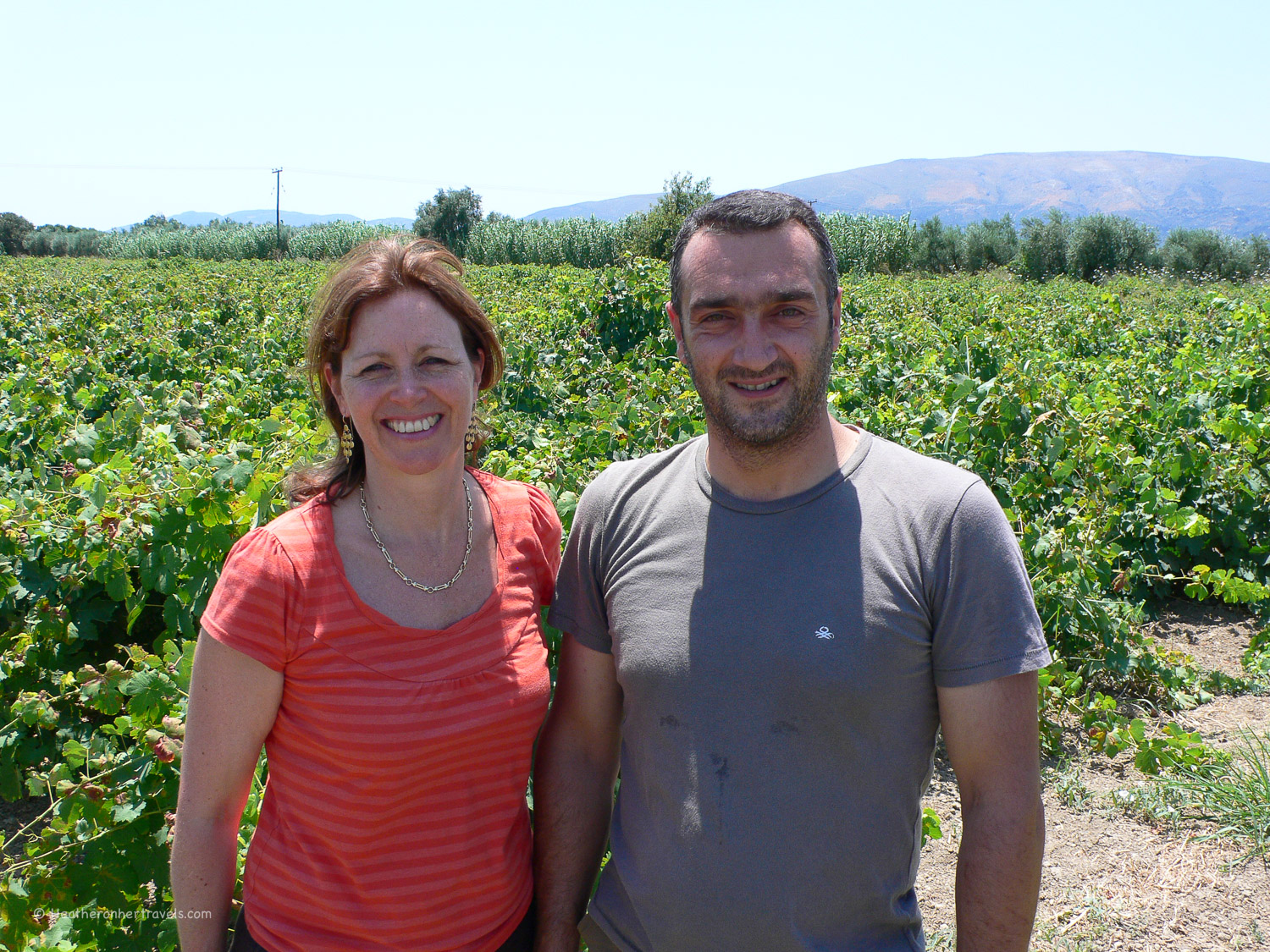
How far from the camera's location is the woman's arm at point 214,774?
60.6 inches

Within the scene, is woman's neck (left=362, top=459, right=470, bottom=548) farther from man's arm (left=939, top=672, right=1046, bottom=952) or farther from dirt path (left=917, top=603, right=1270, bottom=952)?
dirt path (left=917, top=603, right=1270, bottom=952)

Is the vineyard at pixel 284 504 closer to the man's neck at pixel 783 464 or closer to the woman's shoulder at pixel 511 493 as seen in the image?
the woman's shoulder at pixel 511 493

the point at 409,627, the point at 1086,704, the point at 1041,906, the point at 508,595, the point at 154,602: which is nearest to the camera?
the point at 409,627

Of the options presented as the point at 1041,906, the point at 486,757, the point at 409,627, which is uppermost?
the point at 409,627

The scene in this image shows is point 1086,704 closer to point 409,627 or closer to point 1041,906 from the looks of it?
point 1041,906

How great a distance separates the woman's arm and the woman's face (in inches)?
17.6

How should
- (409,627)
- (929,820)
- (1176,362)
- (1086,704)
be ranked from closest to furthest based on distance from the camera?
1. (409,627)
2. (929,820)
3. (1086,704)
4. (1176,362)

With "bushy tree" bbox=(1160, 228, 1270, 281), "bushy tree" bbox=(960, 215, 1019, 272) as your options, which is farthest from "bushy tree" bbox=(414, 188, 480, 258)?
"bushy tree" bbox=(1160, 228, 1270, 281)

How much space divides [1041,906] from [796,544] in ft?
6.84

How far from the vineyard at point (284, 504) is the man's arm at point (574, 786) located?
72 cm

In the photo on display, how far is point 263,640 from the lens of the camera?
5.03ft

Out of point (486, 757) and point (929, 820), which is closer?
point (486, 757)

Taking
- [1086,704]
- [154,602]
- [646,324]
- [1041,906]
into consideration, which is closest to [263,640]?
[154,602]

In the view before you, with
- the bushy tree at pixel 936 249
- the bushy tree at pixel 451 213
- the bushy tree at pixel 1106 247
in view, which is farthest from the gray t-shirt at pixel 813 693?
the bushy tree at pixel 451 213
